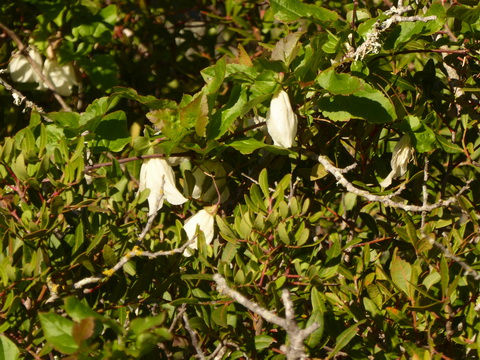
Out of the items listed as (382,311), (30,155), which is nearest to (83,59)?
(30,155)

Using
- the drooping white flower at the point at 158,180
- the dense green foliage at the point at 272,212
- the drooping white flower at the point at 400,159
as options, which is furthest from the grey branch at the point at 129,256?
the drooping white flower at the point at 400,159

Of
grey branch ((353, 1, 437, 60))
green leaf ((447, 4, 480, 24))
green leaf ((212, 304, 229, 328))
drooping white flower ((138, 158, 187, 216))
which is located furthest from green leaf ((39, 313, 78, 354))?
green leaf ((447, 4, 480, 24))

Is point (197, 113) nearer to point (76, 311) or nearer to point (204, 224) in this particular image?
point (204, 224)

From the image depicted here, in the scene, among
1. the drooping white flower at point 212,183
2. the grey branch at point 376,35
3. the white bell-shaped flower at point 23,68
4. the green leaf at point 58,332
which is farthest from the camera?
the white bell-shaped flower at point 23,68

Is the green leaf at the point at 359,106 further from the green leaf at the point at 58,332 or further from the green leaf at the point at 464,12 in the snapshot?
the green leaf at the point at 58,332

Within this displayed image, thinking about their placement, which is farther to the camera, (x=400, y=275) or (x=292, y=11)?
(x=292, y=11)

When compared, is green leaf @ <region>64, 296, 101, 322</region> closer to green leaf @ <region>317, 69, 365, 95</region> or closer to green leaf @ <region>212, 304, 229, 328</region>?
green leaf @ <region>212, 304, 229, 328</region>

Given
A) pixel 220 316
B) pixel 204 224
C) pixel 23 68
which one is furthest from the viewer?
pixel 23 68

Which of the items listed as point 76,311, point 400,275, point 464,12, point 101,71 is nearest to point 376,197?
point 400,275
